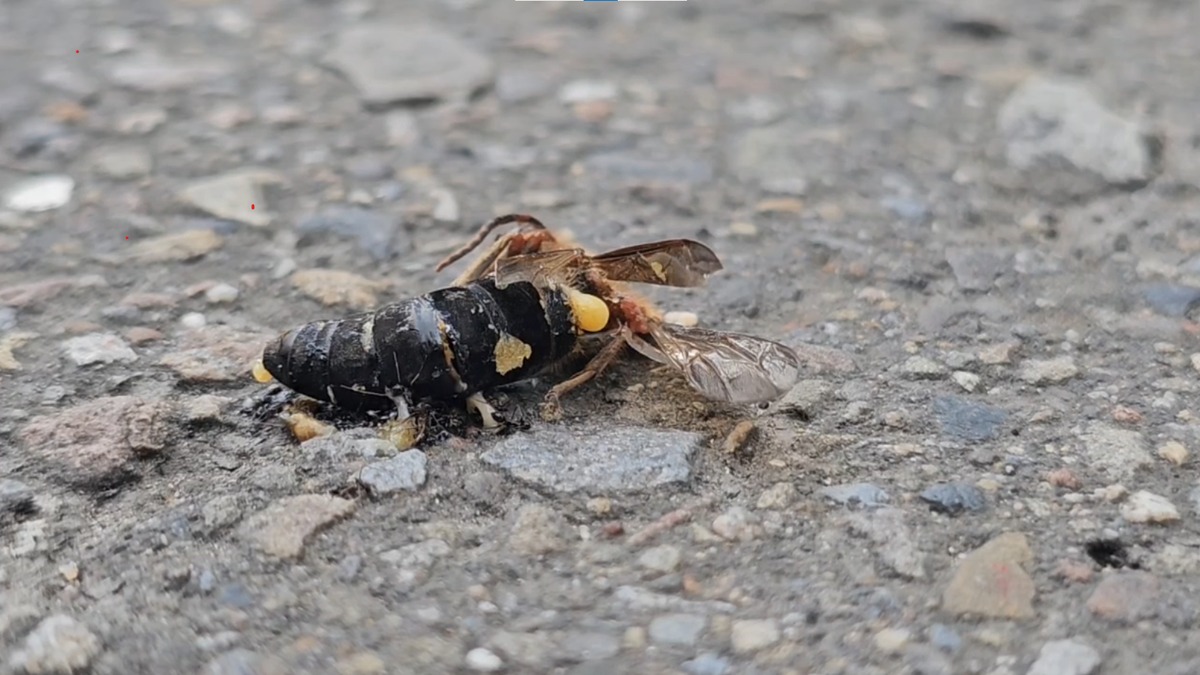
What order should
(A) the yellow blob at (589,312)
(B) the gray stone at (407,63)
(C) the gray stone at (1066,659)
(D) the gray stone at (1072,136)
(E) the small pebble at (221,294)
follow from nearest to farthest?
(C) the gray stone at (1066,659), (A) the yellow blob at (589,312), (E) the small pebble at (221,294), (D) the gray stone at (1072,136), (B) the gray stone at (407,63)

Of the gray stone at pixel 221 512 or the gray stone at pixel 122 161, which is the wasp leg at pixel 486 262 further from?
the gray stone at pixel 122 161

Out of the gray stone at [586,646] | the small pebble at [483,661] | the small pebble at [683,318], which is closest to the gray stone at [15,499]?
the small pebble at [483,661]

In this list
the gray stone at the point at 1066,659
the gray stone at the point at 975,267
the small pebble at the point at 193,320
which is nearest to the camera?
the gray stone at the point at 1066,659

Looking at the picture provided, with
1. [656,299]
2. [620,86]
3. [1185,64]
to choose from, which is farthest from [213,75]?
[1185,64]

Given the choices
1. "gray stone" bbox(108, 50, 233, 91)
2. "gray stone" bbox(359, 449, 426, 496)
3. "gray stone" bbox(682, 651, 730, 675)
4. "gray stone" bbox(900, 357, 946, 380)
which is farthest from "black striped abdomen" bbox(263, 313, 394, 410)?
"gray stone" bbox(108, 50, 233, 91)

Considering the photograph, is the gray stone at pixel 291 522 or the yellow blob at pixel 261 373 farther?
the yellow blob at pixel 261 373

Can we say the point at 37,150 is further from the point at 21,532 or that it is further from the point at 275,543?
the point at 275,543
